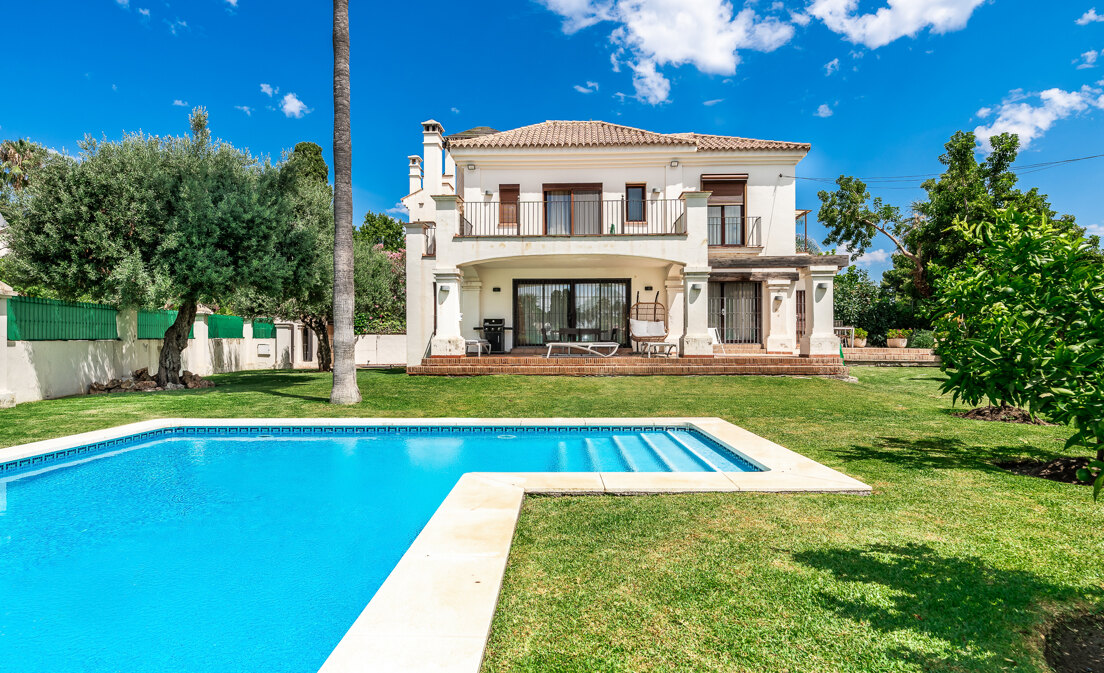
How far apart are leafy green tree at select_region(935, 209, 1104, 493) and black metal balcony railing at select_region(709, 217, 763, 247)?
14647 mm

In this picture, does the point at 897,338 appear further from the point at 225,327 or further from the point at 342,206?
the point at 225,327

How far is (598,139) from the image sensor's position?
17.5 meters

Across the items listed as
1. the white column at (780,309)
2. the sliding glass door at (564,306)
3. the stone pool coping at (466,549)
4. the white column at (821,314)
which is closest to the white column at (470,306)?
the sliding glass door at (564,306)

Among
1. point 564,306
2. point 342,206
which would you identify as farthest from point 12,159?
point 564,306

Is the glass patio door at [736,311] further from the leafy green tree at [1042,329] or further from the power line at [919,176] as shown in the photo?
the leafy green tree at [1042,329]

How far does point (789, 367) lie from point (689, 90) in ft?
66.0

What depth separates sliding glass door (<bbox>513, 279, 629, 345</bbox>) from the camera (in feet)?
59.3

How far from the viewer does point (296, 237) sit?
1237cm

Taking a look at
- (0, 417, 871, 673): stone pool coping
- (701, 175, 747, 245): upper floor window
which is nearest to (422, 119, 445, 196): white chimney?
(701, 175, 747, 245): upper floor window

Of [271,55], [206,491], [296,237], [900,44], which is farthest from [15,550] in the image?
[900,44]

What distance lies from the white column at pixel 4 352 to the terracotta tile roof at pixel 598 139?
37.5 ft

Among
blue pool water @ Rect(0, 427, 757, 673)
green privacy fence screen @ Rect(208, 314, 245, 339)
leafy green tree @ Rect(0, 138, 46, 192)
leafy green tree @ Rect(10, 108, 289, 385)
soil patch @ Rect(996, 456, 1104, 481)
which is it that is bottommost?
blue pool water @ Rect(0, 427, 757, 673)

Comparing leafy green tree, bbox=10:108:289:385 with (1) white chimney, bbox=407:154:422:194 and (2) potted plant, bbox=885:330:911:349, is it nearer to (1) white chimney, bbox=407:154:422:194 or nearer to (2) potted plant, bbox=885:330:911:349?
(1) white chimney, bbox=407:154:422:194

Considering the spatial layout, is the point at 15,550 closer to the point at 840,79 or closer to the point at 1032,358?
the point at 1032,358
